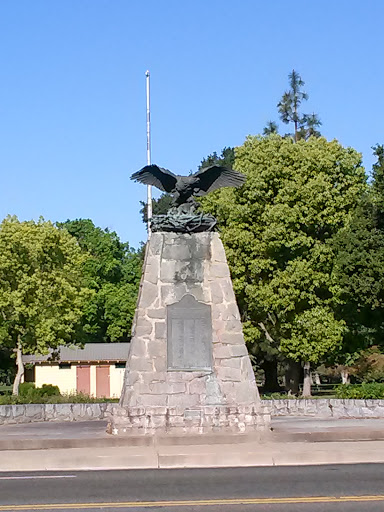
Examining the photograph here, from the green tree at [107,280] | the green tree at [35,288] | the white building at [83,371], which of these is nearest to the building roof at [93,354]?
the white building at [83,371]

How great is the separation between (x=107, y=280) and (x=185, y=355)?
53464 mm

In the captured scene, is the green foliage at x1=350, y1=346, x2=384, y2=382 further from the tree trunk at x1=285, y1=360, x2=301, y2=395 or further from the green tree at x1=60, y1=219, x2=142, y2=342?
the green tree at x1=60, y1=219, x2=142, y2=342

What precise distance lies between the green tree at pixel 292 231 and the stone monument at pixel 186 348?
64.0 ft

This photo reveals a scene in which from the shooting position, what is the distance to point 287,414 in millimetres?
28297

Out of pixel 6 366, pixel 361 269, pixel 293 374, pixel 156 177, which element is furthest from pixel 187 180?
pixel 6 366

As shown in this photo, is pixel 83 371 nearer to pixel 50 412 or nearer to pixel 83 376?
pixel 83 376

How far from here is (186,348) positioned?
19.0m

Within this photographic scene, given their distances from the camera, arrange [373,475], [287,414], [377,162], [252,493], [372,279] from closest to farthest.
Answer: [252,493] < [373,475] < [287,414] < [372,279] < [377,162]

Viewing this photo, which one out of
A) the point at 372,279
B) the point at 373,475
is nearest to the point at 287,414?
the point at 372,279

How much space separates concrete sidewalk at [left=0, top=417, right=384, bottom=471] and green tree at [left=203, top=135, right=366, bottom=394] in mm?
18877

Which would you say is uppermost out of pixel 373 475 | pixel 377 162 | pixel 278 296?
pixel 377 162

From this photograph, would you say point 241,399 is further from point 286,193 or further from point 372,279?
point 286,193

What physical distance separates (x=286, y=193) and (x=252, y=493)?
30.2 metres

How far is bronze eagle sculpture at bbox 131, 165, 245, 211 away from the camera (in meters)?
20.3
